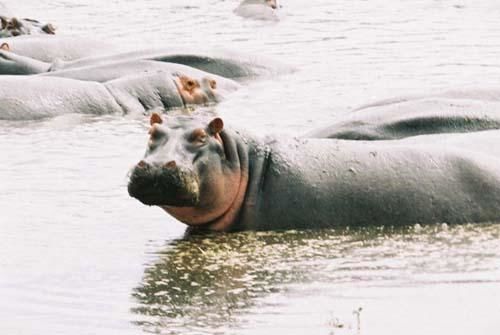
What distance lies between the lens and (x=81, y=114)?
1254cm

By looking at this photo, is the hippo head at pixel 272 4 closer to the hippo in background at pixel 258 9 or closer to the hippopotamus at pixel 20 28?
the hippo in background at pixel 258 9

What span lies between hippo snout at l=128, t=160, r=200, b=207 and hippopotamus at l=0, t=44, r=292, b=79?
22.7 feet

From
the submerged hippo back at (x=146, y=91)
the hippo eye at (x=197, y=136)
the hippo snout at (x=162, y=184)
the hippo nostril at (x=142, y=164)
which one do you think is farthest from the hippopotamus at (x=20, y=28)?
the hippo nostril at (x=142, y=164)

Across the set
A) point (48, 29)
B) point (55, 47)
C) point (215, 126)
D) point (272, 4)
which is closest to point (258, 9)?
point (272, 4)

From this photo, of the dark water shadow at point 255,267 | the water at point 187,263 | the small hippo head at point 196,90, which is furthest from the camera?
the small hippo head at point 196,90

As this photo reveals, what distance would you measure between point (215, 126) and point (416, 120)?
7.31 ft

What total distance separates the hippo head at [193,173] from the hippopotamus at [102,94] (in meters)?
4.42

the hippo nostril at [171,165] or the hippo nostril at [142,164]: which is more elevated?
the hippo nostril at [142,164]

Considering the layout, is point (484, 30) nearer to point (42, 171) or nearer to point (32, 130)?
point (32, 130)

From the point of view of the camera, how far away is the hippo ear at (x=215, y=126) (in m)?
7.91

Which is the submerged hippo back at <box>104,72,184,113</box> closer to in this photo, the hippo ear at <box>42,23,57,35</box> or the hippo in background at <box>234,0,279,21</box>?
the hippo ear at <box>42,23,57,35</box>

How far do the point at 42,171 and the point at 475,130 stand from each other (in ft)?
9.08

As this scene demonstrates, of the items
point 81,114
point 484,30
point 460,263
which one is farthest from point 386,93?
point 460,263

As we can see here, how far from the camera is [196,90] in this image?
532 inches
